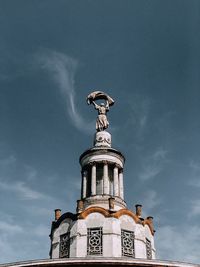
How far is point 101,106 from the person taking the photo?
35906 millimetres

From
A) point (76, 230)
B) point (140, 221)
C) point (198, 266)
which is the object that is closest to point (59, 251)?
point (76, 230)

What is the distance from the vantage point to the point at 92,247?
26.8 m

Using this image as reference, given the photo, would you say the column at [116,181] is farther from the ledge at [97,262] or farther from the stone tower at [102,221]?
the ledge at [97,262]

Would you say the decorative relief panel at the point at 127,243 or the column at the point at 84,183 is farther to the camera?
the column at the point at 84,183

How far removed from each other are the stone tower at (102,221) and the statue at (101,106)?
237 centimetres

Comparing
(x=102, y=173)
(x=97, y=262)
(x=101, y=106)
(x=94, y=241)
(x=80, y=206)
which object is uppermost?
(x=101, y=106)

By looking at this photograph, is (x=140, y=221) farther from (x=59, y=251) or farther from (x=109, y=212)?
(x=59, y=251)

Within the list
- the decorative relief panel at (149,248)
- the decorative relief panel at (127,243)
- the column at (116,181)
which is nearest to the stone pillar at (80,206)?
the column at (116,181)

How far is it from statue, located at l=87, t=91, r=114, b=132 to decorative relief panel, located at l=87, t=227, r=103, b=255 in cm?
1007

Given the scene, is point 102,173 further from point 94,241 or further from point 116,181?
point 94,241

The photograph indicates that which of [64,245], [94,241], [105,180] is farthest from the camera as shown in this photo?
[105,180]

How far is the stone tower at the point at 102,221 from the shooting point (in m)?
26.9

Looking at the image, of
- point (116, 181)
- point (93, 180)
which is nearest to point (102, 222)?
point (93, 180)

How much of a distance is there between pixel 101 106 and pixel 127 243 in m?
12.9
